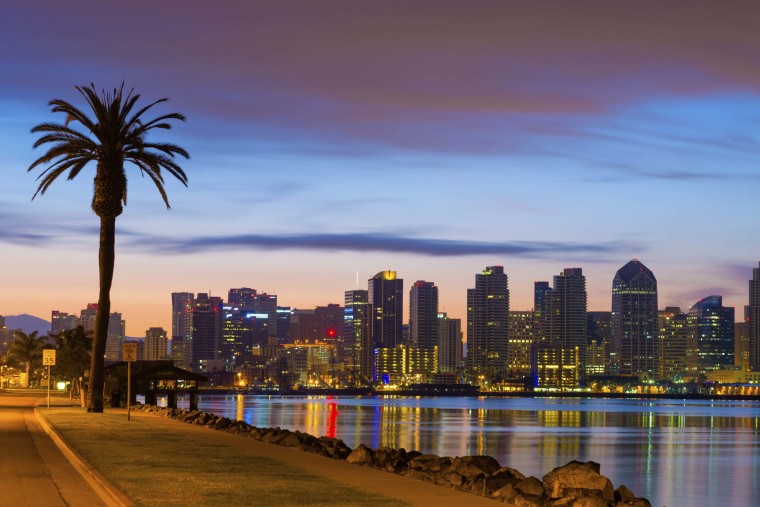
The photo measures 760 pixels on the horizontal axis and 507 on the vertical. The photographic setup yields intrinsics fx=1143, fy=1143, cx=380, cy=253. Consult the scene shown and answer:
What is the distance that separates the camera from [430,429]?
322 feet

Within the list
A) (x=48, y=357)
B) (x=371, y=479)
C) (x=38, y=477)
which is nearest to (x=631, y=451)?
(x=48, y=357)

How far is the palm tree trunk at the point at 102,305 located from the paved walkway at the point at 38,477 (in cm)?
1776

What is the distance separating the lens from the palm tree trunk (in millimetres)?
53281

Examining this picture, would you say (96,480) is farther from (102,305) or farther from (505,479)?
(102,305)

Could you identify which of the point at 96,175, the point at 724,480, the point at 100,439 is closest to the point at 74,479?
the point at 100,439

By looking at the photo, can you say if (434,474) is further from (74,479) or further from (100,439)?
(100,439)

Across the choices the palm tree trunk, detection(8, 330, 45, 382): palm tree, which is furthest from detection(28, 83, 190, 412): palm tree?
detection(8, 330, 45, 382): palm tree

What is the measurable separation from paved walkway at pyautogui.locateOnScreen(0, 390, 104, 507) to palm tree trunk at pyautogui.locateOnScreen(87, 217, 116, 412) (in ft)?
58.3

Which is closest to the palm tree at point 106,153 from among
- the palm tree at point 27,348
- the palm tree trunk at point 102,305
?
the palm tree trunk at point 102,305

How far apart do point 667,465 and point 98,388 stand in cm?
2958

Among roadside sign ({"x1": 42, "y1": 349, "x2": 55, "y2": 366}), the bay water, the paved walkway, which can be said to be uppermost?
roadside sign ({"x1": 42, "y1": 349, "x2": 55, "y2": 366})

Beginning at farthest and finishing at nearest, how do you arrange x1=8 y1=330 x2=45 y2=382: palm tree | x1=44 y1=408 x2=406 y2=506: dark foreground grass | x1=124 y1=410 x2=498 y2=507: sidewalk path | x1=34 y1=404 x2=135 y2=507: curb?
x1=8 y1=330 x2=45 y2=382: palm tree
x1=124 y1=410 x2=498 y2=507: sidewalk path
x1=44 y1=408 x2=406 y2=506: dark foreground grass
x1=34 y1=404 x2=135 y2=507: curb

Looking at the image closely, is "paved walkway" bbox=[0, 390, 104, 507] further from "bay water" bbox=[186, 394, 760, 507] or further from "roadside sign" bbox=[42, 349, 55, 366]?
"bay water" bbox=[186, 394, 760, 507]

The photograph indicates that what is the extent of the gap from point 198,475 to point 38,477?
326cm
